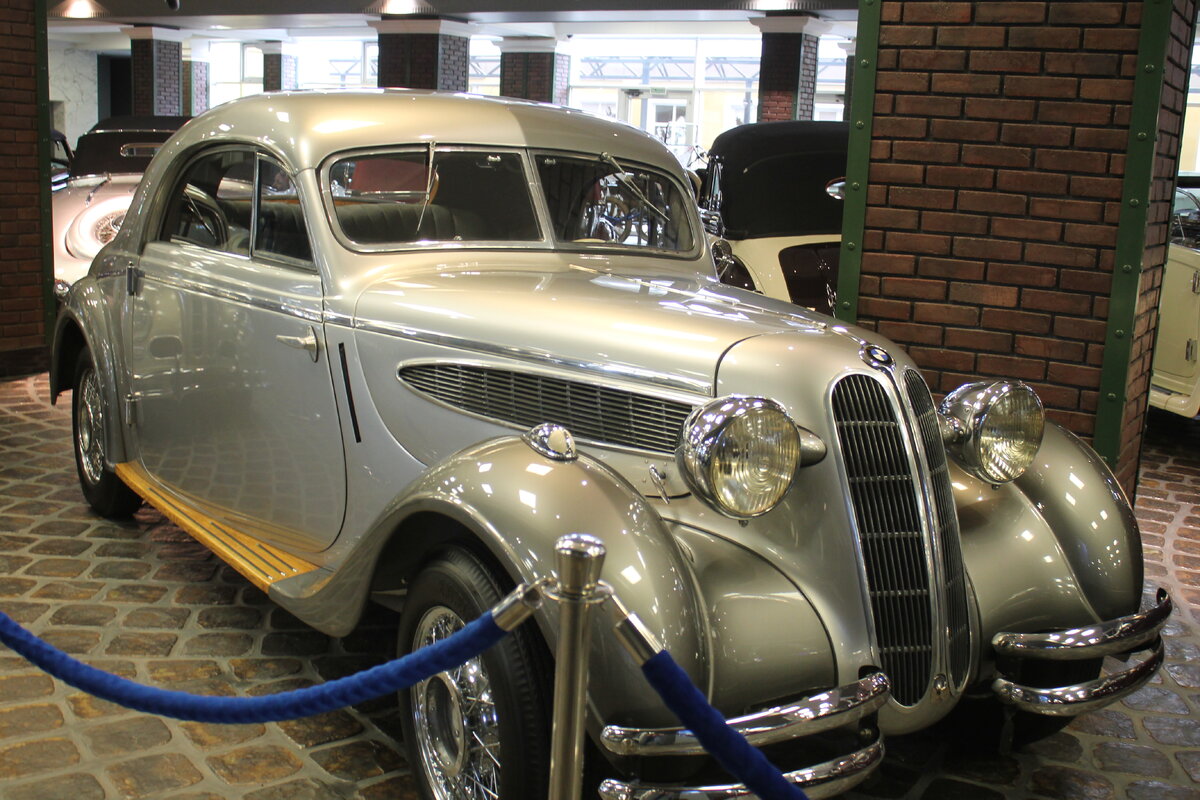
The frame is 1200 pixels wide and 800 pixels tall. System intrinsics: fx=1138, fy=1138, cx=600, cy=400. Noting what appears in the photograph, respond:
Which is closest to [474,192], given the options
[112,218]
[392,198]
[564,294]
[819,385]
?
[392,198]

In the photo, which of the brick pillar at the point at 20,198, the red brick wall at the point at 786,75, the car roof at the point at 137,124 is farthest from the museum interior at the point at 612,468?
the red brick wall at the point at 786,75

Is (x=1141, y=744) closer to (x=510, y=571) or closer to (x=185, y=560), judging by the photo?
(x=510, y=571)

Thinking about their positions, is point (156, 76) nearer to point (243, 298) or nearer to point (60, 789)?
point (243, 298)

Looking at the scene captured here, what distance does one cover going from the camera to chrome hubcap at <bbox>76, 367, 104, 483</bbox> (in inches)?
187

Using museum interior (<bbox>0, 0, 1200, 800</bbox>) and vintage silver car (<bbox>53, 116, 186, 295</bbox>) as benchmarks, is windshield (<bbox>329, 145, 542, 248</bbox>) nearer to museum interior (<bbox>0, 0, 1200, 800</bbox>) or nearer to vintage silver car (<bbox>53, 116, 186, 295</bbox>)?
museum interior (<bbox>0, 0, 1200, 800</bbox>)

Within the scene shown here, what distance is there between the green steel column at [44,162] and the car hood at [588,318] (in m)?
5.12

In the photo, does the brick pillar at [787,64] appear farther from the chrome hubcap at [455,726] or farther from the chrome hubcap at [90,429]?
the chrome hubcap at [455,726]

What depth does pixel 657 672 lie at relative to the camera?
177cm

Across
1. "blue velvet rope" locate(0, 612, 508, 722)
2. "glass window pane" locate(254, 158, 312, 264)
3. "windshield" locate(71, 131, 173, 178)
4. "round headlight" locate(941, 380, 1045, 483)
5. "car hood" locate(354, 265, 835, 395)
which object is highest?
"windshield" locate(71, 131, 173, 178)

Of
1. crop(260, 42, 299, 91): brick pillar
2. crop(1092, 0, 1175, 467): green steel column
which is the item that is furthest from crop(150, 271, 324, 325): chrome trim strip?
crop(260, 42, 299, 91): brick pillar

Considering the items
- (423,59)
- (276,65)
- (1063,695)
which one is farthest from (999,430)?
(276,65)

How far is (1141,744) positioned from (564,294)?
6.80 ft

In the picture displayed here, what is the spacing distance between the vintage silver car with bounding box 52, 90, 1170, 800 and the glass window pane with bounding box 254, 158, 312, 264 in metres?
0.02

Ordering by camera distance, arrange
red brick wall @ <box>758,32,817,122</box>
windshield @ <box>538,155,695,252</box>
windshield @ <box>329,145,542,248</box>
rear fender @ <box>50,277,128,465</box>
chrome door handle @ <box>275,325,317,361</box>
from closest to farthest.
→ chrome door handle @ <box>275,325,317,361</box> → windshield @ <box>329,145,542,248</box> → windshield @ <box>538,155,695,252</box> → rear fender @ <box>50,277,128,465</box> → red brick wall @ <box>758,32,817,122</box>
